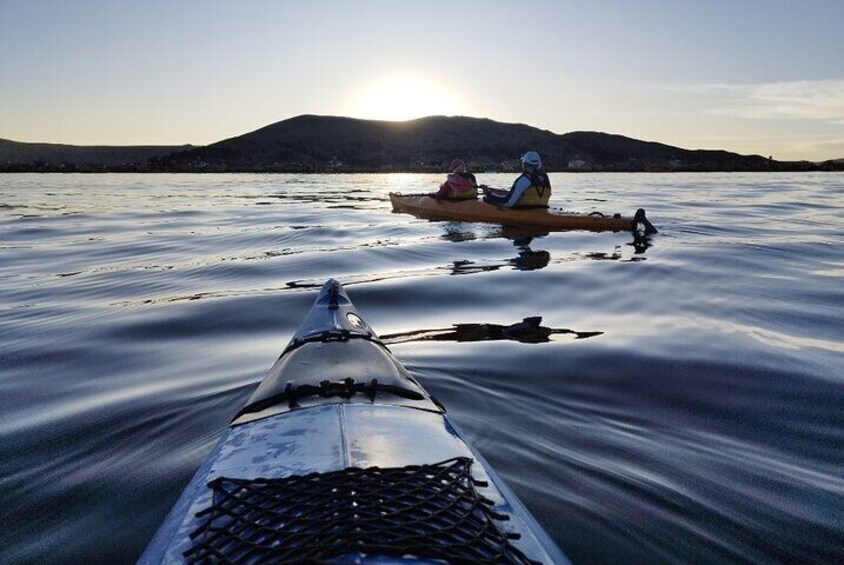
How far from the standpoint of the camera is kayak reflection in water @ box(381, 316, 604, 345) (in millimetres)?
6191

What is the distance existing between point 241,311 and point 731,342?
600 centimetres

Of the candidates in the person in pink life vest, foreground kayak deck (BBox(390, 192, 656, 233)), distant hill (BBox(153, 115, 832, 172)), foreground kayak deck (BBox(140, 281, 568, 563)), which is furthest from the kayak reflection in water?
distant hill (BBox(153, 115, 832, 172))

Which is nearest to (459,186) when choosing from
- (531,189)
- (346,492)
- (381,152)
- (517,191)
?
(517,191)

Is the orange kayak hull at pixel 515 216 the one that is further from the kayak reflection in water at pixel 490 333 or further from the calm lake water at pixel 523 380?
the kayak reflection in water at pixel 490 333

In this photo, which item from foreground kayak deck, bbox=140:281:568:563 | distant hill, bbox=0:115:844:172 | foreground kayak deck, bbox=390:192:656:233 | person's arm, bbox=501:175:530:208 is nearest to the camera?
foreground kayak deck, bbox=140:281:568:563

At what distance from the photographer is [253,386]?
4.76m

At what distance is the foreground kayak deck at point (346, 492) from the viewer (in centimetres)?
160

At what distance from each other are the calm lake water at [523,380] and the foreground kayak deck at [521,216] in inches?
87.7

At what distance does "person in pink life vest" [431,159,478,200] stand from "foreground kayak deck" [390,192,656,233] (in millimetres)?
200

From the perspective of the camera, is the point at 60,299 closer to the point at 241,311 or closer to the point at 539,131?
the point at 241,311

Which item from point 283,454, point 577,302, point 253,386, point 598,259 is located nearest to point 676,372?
point 577,302

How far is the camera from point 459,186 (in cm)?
1858

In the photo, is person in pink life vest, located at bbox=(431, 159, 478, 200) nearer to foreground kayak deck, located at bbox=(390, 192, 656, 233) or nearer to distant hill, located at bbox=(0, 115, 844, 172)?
foreground kayak deck, located at bbox=(390, 192, 656, 233)

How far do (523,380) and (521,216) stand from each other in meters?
11.6
